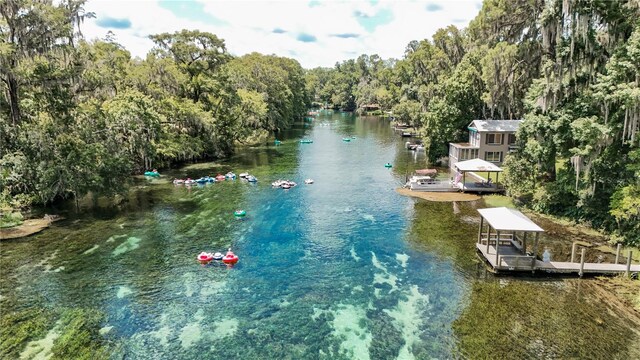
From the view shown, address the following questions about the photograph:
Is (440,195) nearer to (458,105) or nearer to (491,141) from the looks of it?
(491,141)

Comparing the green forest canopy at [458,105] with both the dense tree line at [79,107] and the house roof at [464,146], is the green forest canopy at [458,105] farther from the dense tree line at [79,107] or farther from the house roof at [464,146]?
the house roof at [464,146]

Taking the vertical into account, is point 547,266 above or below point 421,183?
below

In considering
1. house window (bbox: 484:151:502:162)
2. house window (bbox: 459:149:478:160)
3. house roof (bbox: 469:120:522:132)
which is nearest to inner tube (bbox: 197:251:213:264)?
house window (bbox: 459:149:478:160)

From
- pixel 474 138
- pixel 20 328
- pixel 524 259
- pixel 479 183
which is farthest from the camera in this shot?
pixel 474 138

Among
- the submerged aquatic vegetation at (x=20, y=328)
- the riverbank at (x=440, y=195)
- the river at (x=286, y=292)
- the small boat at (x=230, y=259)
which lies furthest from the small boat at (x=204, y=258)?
the riverbank at (x=440, y=195)

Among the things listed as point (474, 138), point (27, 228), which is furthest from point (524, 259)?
point (27, 228)

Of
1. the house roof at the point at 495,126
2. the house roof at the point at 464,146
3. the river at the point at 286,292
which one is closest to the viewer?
the river at the point at 286,292
